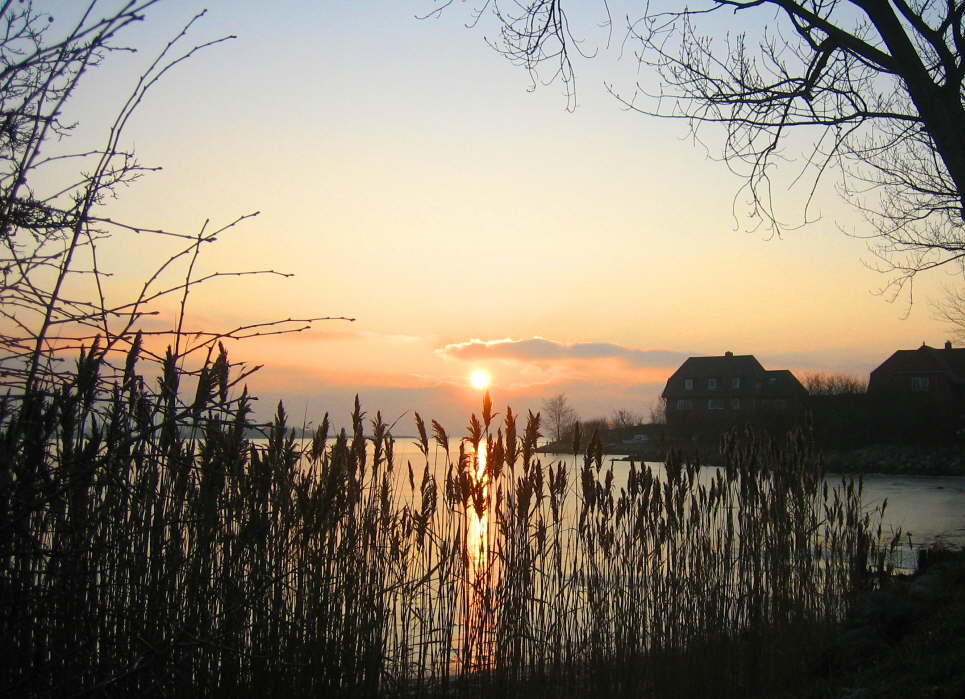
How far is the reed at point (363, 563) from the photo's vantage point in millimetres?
2994

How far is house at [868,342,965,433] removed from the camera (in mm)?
44781

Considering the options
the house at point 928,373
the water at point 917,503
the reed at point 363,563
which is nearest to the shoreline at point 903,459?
the water at point 917,503

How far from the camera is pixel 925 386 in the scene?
5350cm

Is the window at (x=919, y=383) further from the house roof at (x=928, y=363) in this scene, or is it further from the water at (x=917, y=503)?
the water at (x=917, y=503)

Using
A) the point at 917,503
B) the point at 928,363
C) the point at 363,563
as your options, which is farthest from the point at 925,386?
the point at 363,563

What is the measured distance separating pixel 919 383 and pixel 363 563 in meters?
57.8

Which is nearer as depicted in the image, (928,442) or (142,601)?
(142,601)

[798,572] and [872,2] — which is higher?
[872,2]

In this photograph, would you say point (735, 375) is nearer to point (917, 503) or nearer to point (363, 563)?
point (917, 503)

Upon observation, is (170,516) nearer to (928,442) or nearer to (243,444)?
(243,444)

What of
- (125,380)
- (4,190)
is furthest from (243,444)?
(4,190)

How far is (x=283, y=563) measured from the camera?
13.7ft

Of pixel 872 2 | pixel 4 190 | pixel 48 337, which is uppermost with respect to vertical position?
pixel 872 2

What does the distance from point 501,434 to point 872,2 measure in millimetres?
4590
